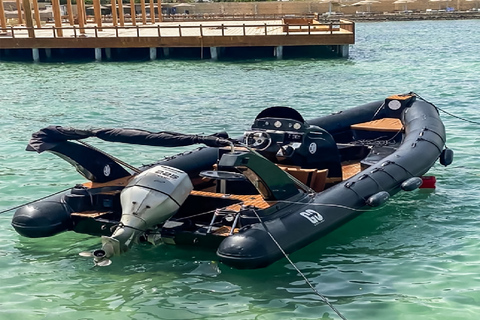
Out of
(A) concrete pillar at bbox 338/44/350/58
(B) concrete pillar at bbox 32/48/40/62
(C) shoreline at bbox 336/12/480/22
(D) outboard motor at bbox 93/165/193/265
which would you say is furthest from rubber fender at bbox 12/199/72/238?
(C) shoreline at bbox 336/12/480/22

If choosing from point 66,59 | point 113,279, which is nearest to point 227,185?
point 113,279

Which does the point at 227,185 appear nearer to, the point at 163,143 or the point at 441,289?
the point at 163,143

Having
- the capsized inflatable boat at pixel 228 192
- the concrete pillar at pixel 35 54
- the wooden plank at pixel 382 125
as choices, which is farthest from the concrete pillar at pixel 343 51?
the capsized inflatable boat at pixel 228 192

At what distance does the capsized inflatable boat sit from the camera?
7.67 meters

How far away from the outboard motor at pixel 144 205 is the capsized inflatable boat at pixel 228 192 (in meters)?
0.01

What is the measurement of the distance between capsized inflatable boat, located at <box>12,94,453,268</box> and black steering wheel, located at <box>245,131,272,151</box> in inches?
0.5

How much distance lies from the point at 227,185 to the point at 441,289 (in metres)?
3.14

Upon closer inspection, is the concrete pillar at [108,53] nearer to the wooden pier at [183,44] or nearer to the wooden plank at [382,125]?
the wooden pier at [183,44]

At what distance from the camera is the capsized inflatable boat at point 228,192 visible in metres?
7.67

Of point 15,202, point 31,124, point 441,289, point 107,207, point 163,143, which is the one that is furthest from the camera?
point 31,124

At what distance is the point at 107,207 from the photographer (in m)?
8.77

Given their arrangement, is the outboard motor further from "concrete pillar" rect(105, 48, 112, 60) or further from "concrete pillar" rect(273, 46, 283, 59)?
"concrete pillar" rect(105, 48, 112, 60)

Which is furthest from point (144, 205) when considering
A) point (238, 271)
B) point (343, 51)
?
point (343, 51)

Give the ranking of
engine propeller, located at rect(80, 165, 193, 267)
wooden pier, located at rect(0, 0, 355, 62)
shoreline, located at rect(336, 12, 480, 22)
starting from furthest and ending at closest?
shoreline, located at rect(336, 12, 480, 22), wooden pier, located at rect(0, 0, 355, 62), engine propeller, located at rect(80, 165, 193, 267)
